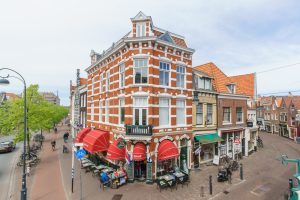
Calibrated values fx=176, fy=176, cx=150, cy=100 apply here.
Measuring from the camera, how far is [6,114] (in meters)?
20.2

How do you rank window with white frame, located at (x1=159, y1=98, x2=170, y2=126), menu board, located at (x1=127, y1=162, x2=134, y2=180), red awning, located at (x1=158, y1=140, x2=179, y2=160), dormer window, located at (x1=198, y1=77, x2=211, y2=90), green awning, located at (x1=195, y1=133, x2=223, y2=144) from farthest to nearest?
dormer window, located at (x1=198, y1=77, x2=211, y2=90) < green awning, located at (x1=195, y1=133, x2=223, y2=144) < window with white frame, located at (x1=159, y1=98, x2=170, y2=126) < menu board, located at (x1=127, y1=162, x2=134, y2=180) < red awning, located at (x1=158, y1=140, x2=179, y2=160)

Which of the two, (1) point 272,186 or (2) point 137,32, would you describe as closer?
(1) point 272,186

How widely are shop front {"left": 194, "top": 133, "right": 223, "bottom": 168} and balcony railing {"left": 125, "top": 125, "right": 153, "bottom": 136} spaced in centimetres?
619

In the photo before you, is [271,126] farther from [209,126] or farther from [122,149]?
[122,149]

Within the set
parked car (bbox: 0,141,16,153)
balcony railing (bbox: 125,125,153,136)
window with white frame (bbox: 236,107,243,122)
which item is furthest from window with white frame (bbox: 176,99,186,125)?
parked car (bbox: 0,141,16,153)

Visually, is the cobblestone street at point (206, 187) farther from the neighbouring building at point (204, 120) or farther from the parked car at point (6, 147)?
the parked car at point (6, 147)

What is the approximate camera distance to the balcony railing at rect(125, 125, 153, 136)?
46.3 ft

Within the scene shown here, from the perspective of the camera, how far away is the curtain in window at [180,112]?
659 inches

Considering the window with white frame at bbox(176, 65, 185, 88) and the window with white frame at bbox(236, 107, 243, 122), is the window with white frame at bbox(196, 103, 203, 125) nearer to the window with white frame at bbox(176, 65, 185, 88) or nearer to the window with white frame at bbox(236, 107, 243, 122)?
the window with white frame at bbox(176, 65, 185, 88)

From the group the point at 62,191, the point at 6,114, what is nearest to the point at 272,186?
the point at 62,191

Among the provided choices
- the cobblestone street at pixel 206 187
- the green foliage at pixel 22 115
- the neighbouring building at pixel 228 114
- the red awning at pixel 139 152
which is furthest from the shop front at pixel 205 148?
the green foliage at pixel 22 115

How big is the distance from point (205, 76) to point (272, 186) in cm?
1146

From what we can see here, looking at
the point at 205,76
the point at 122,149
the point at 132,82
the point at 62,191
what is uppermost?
the point at 205,76

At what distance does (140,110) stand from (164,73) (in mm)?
4018
